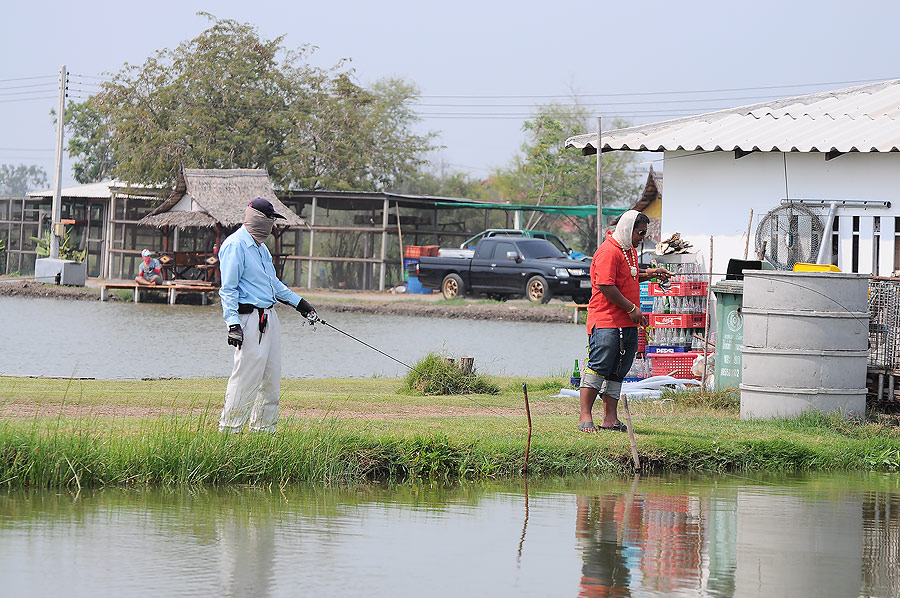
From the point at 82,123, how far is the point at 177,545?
254 feet

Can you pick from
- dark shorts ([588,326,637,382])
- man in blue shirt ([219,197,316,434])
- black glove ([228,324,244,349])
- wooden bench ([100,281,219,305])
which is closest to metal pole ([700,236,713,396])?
dark shorts ([588,326,637,382])

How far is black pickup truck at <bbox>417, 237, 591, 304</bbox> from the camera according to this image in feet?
124

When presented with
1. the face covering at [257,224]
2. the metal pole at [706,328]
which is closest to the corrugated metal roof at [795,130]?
the metal pole at [706,328]

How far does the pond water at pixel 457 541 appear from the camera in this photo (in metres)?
6.69

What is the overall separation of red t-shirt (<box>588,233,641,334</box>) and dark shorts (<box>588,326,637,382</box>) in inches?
2.8

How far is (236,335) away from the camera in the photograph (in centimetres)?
995

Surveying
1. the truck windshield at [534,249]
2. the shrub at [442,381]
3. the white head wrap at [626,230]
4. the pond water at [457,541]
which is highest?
the truck windshield at [534,249]

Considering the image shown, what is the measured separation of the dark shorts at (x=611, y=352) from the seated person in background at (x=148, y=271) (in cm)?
3111

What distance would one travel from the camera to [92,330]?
28.2 m

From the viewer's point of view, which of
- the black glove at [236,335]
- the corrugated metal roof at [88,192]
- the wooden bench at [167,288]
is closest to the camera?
the black glove at [236,335]

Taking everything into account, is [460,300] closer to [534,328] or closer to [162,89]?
[534,328]

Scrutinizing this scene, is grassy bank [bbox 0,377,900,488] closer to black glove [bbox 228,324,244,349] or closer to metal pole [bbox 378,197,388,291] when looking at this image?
black glove [bbox 228,324,244,349]

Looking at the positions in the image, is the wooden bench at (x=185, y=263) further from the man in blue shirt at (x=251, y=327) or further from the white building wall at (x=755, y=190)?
the man in blue shirt at (x=251, y=327)

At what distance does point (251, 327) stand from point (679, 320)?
27.5 ft
